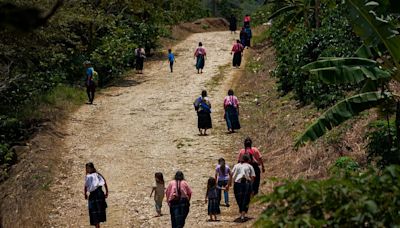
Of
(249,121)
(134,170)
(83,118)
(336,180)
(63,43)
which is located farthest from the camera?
(63,43)

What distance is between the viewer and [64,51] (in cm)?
2642

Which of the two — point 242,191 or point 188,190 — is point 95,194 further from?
point 242,191

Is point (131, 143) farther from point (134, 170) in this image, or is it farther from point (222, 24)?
point (222, 24)

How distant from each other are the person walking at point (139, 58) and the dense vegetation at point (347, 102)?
7966 mm

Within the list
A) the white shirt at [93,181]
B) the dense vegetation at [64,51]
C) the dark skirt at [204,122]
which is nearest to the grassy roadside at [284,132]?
the dark skirt at [204,122]

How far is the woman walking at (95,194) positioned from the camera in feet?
41.0

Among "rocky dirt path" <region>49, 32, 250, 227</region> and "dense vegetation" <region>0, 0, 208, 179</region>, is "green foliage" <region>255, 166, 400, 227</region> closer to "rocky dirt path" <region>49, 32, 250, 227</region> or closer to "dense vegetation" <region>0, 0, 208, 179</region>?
"rocky dirt path" <region>49, 32, 250, 227</region>

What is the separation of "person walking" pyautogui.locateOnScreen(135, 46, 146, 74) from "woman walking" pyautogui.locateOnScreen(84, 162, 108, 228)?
56.1 feet

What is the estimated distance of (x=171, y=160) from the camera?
1772 centimetres

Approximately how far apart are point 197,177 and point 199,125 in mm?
3553

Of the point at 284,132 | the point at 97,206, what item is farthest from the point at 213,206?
the point at 284,132

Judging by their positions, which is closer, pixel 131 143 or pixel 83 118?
pixel 131 143

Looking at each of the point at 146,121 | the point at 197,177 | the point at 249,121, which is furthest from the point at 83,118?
the point at 197,177

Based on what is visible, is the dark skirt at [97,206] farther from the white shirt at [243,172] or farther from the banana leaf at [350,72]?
the banana leaf at [350,72]
